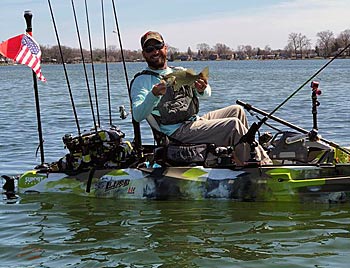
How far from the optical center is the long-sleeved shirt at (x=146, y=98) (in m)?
6.34

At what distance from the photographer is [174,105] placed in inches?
264

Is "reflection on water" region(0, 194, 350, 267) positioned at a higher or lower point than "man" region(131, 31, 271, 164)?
lower

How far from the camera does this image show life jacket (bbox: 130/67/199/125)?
264 inches

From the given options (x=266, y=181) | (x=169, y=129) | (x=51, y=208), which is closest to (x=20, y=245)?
(x=51, y=208)

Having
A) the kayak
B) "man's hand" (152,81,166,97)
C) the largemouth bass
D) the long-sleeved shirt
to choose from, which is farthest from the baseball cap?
the kayak

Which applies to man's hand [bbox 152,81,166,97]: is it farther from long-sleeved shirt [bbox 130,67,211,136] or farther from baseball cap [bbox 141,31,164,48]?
baseball cap [bbox 141,31,164,48]

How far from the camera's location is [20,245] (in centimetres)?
591

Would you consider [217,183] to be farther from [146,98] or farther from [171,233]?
[146,98]

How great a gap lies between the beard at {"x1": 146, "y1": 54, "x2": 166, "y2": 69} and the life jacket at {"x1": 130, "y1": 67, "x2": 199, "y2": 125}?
3.3 inches

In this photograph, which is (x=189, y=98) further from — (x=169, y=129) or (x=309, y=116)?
(x=309, y=116)

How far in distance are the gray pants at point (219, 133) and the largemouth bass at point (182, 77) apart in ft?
1.64

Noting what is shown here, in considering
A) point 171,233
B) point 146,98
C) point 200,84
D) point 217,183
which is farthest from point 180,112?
point 171,233

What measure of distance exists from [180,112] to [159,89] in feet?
2.11

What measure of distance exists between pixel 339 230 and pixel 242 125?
1.47 meters
